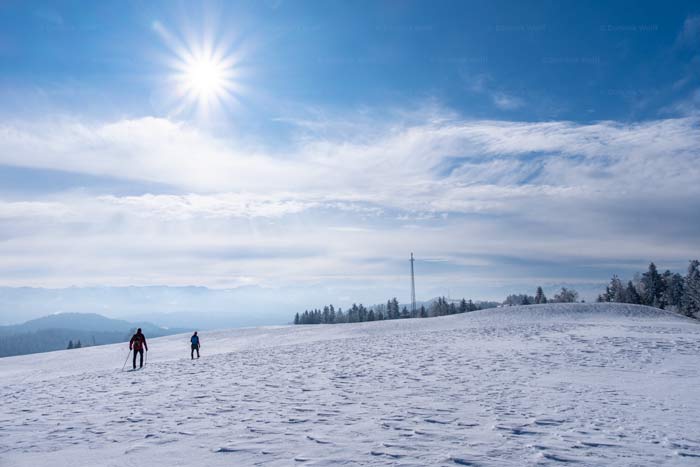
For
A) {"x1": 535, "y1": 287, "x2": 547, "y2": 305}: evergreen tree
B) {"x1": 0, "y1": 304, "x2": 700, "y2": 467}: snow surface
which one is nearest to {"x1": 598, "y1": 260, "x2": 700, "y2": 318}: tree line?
{"x1": 535, "y1": 287, "x2": 547, "y2": 305}: evergreen tree

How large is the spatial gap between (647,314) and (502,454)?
45.8 metres

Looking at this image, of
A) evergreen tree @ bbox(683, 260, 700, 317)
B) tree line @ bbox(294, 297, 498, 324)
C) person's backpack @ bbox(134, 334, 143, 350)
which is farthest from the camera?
tree line @ bbox(294, 297, 498, 324)

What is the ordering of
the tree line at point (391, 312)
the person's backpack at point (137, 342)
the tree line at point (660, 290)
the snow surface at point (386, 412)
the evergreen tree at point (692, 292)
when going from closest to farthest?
the snow surface at point (386, 412), the person's backpack at point (137, 342), the evergreen tree at point (692, 292), the tree line at point (660, 290), the tree line at point (391, 312)

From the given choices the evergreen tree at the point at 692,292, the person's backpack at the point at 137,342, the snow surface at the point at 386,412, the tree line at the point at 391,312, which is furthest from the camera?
the tree line at the point at 391,312

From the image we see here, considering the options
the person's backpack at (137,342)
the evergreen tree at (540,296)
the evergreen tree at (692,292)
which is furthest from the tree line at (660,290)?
the person's backpack at (137,342)

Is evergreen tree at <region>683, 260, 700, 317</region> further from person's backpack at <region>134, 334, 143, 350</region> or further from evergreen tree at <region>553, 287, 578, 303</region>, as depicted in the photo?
person's backpack at <region>134, 334, 143, 350</region>

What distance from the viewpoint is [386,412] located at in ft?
32.4

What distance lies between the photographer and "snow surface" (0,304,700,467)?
7.07 m

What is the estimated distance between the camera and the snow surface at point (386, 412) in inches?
279

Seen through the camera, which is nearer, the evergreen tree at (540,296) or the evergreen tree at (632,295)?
the evergreen tree at (632,295)

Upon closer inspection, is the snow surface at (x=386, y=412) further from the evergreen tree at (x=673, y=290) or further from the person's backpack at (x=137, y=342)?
the evergreen tree at (x=673, y=290)

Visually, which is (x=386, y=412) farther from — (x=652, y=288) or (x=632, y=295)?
(x=652, y=288)

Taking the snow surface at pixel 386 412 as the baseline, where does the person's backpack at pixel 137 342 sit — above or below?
above

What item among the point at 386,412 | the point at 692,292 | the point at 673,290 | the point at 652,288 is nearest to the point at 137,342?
the point at 386,412
